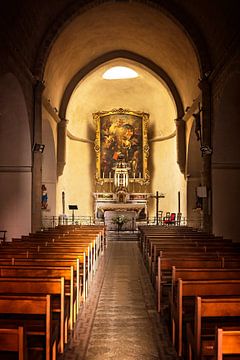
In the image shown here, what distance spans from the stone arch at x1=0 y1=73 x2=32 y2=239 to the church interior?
4cm

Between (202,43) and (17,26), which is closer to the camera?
(17,26)

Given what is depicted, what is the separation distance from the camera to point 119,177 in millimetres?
24594

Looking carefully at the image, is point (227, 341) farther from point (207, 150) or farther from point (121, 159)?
point (121, 159)

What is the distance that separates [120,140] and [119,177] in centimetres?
287

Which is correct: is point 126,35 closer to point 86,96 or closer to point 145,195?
point 86,96

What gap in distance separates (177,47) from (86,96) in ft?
30.8

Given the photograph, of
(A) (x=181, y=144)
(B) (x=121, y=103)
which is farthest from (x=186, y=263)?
(B) (x=121, y=103)

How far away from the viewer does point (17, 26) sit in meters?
12.7

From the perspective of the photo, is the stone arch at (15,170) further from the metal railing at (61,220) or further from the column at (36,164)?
the metal railing at (61,220)

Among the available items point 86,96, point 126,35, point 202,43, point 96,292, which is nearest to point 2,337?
point 96,292

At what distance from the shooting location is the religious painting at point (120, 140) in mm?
25984

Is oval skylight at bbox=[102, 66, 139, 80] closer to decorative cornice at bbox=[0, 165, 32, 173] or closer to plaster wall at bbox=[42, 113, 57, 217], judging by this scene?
plaster wall at bbox=[42, 113, 57, 217]

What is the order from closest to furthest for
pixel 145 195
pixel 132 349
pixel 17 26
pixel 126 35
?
pixel 132 349 → pixel 17 26 → pixel 126 35 → pixel 145 195

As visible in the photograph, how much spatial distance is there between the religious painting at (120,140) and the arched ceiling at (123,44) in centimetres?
534
